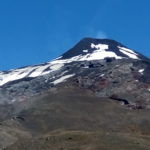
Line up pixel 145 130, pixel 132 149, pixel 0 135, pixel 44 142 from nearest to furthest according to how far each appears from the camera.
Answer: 1. pixel 132 149
2. pixel 44 142
3. pixel 0 135
4. pixel 145 130

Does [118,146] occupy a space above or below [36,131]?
below

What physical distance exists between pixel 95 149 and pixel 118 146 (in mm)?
4310

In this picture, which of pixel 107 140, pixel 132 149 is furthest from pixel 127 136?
pixel 132 149

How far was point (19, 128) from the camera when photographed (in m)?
200

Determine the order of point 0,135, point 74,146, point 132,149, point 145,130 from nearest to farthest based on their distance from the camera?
point 132,149, point 74,146, point 0,135, point 145,130

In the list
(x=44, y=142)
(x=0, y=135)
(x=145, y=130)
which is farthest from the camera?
(x=145, y=130)

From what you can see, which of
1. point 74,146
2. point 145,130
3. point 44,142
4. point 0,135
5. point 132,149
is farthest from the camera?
point 145,130

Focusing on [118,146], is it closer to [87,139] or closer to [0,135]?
[87,139]

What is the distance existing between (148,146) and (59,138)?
1936 cm

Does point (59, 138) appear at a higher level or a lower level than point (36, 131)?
lower

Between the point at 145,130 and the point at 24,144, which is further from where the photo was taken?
the point at 145,130

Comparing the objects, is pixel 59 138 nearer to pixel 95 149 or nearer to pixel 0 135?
pixel 95 149

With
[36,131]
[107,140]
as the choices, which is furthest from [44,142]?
[36,131]

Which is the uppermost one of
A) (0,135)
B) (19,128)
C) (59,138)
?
(19,128)
